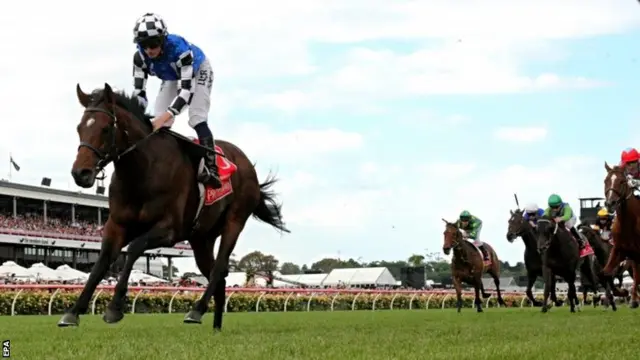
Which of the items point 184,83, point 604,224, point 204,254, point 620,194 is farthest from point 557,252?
point 184,83

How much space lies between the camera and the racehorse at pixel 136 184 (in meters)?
5.63

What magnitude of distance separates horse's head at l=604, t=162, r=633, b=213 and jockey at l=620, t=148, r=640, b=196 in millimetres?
83

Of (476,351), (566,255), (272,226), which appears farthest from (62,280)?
(476,351)

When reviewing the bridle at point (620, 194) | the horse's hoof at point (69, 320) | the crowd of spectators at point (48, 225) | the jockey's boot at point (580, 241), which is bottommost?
the horse's hoof at point (69, 320)

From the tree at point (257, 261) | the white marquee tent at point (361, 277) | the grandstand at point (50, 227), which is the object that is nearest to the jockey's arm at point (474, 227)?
the white marquee tent at point (361, 277)

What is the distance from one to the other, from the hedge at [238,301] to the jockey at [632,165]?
1100 centimetres

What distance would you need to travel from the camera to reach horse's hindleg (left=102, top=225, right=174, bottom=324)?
5.49m

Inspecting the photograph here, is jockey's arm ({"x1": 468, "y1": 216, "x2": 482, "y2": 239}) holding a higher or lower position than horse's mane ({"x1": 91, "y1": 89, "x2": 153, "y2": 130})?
lower

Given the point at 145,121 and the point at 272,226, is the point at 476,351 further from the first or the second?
the point at 272,226

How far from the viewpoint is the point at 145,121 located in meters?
6.30

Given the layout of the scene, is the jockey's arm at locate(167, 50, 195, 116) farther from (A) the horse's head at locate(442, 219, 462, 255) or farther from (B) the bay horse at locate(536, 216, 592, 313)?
(A) the horse's head at locate(442, 219, 462, 255)

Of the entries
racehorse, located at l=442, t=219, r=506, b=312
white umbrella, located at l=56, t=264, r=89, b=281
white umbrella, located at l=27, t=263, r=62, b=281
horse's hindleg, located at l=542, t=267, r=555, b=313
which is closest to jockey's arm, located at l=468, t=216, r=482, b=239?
racehorse, located at l=442, t=219, r=506, b=312

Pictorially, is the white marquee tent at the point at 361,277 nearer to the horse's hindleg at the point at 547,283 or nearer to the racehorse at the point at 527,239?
the racehorse at the point at 527,239

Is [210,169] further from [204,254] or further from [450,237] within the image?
[450,237]
